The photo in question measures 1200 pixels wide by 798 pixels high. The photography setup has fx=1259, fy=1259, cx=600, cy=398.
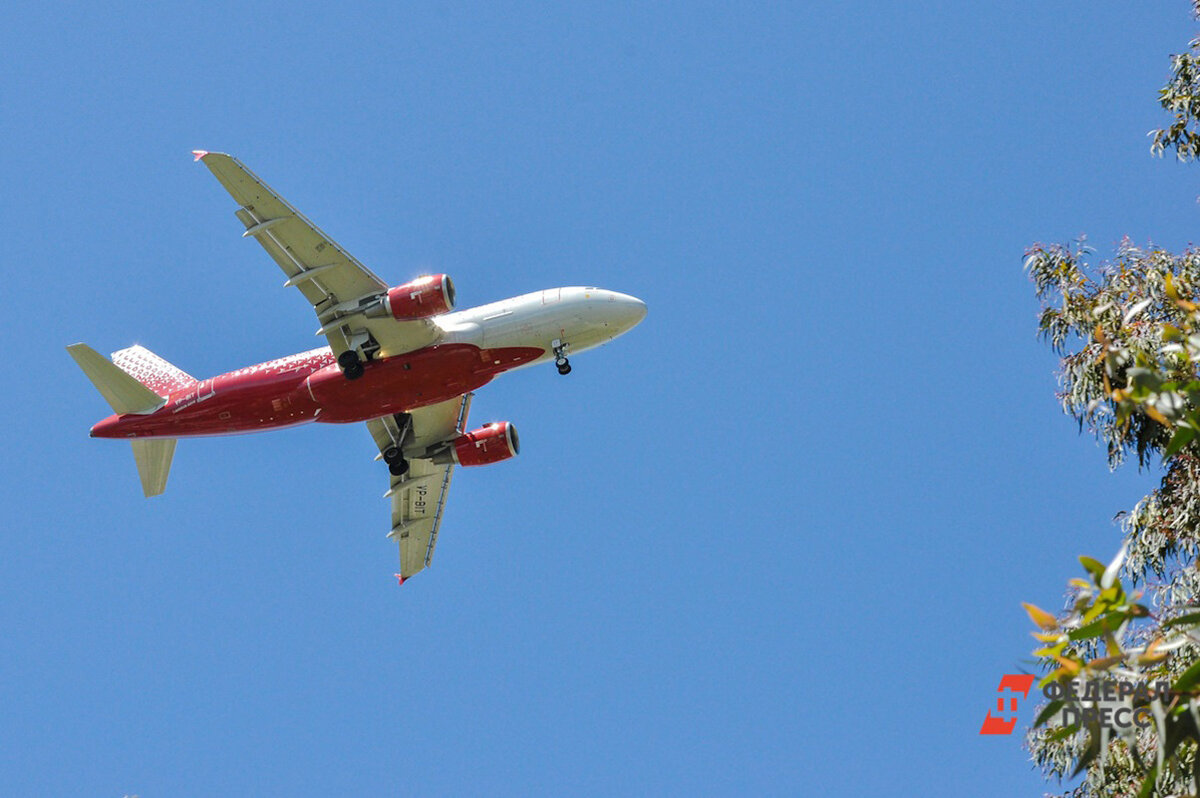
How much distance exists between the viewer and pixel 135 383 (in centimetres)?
2980

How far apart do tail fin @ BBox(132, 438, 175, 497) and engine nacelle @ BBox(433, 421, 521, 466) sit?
738 centimetres

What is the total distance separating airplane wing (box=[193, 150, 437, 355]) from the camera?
26.7m

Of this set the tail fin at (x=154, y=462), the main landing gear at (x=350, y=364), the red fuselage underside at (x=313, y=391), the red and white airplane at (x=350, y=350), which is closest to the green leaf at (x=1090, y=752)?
the red and white airplane at (x=350, y=350)

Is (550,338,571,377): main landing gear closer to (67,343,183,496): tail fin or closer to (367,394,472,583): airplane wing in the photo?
(367,394,472,583): airplane wing

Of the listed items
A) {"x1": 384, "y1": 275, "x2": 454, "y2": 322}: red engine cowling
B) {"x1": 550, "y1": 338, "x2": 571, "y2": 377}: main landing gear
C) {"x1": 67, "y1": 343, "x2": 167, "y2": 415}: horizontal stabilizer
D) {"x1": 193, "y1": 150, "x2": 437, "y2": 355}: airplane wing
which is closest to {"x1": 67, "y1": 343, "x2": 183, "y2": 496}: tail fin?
{"x1": 67, "y1": 343, "x2": 167, "y2": 415}: horizontal stabilizer

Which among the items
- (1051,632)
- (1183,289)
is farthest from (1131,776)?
(1051,632)

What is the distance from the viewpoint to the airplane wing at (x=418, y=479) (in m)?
33.9

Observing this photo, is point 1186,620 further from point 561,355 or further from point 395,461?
point 395,461

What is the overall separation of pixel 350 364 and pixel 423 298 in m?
2.48

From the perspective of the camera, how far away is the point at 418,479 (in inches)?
1387

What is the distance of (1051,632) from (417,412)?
92.0 ft

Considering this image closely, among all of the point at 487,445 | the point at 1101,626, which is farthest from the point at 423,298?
the point at 1101,626

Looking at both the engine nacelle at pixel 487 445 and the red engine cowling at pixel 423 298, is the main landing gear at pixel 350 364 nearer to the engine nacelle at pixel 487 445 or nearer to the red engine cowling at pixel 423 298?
the red engine cowling at pixel 423 298

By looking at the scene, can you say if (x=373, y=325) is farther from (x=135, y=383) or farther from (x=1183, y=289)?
(x=1183, y=289)
